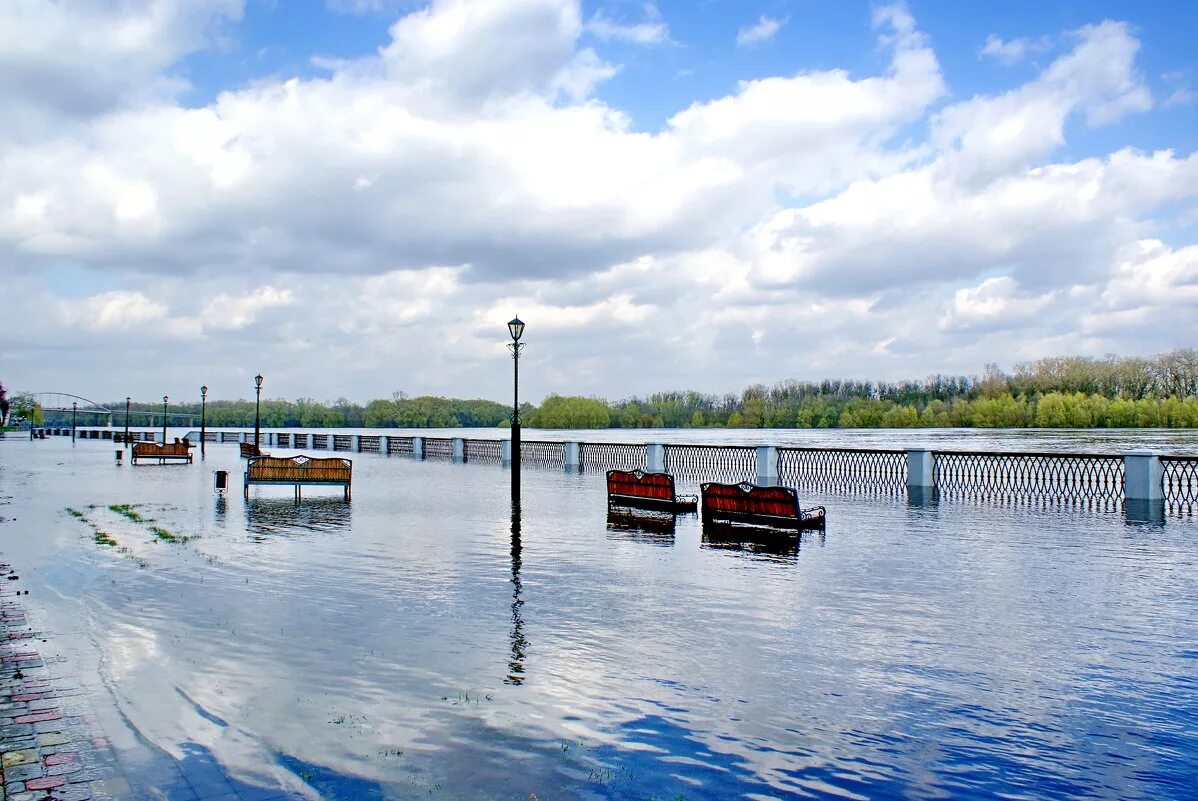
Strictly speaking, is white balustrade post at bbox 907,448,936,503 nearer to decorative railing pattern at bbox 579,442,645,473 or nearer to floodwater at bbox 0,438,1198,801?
floodwater at bbox 0,438,1198,801

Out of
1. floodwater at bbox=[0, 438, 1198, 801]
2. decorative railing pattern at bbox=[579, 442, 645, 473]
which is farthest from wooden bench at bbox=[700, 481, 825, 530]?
decorative railing pattern at bbox=[579, 442, 645, 473]

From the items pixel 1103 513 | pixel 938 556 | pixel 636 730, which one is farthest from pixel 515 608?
pixel 1103 513

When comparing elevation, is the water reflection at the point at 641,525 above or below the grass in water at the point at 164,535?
below

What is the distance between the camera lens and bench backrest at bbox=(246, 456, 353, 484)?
68.9 feet

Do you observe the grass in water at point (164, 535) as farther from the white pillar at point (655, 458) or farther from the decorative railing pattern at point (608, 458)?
the decorative railing pattern at point (608, 458)

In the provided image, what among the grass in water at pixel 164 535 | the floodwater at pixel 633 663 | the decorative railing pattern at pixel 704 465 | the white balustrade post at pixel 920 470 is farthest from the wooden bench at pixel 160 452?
the white balustrade post at pixel 920 470

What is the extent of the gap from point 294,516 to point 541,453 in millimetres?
23843

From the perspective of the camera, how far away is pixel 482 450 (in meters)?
45.3

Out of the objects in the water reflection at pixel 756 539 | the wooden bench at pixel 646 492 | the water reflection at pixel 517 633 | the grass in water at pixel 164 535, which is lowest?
the water reflection at pixel 756 539

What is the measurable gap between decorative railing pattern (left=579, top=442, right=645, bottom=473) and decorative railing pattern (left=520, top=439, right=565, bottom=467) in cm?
122

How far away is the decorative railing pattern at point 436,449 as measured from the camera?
48.6 m

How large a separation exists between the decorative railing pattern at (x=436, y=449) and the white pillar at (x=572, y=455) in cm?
1306

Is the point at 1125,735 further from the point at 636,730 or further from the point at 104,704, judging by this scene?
the point at 104,704

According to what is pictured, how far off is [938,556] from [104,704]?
34.9 feet
